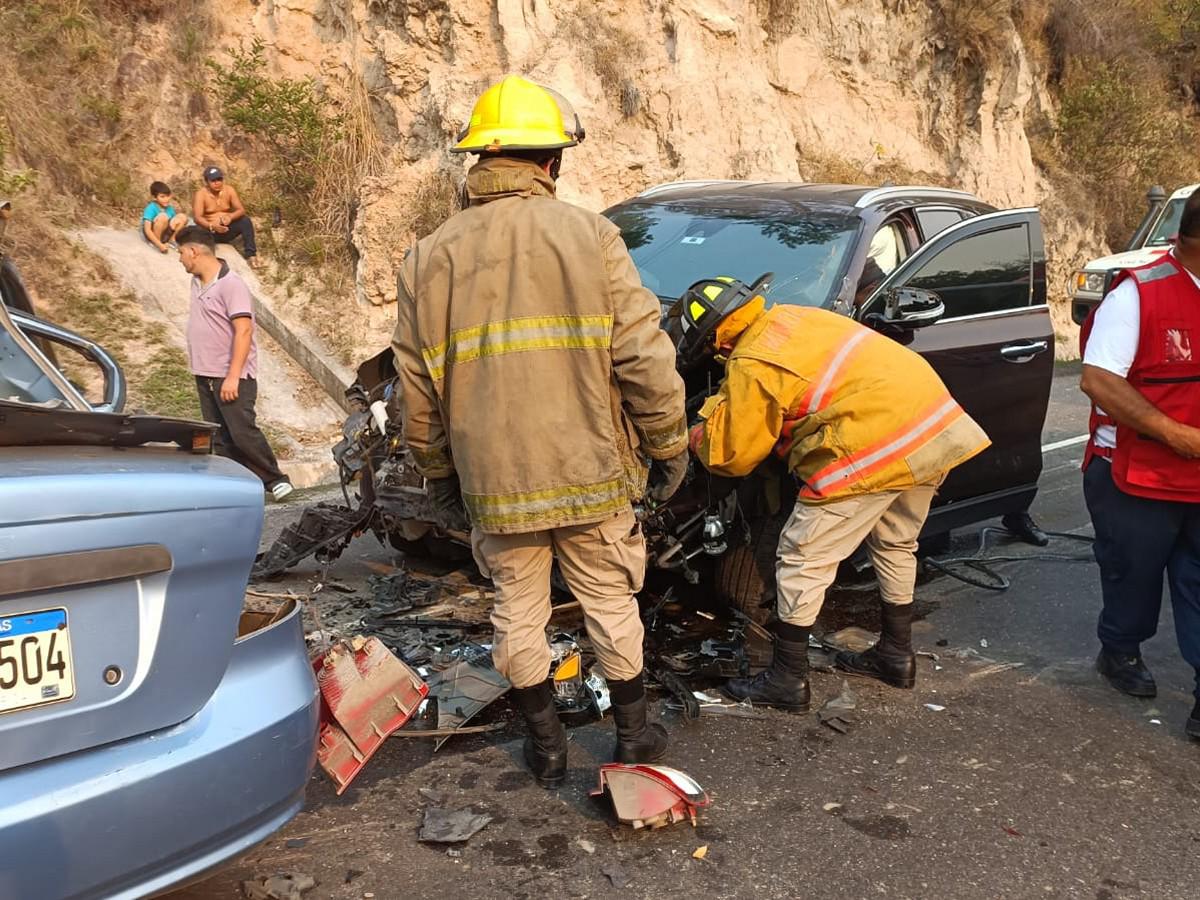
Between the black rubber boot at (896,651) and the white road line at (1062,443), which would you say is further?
the white road line at (1062,443)

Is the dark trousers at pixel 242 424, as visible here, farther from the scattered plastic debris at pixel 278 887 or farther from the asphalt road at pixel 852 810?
the scattered plastic debris at pixel 278 887

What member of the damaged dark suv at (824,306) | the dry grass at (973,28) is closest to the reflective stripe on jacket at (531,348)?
the damaged dark suv at (824,306)

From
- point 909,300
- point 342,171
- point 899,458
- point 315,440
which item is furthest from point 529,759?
point 342,171

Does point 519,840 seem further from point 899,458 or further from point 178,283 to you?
point 178,283

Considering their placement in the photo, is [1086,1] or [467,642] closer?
[467,642]

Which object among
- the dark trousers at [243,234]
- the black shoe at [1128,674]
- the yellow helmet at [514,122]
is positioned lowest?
the black shoe at [1128,674]

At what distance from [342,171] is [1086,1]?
1395cm

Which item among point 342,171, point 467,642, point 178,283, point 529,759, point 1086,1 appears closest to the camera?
point 529,759

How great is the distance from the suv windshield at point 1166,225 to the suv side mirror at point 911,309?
311 inches

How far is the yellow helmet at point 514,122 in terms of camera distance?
2.94m

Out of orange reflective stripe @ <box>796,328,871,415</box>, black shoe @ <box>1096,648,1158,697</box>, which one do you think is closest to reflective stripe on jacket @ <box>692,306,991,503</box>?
orange reflective stripe @ <box>796,328,871,415</box>

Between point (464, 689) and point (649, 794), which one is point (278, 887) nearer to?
point (649, 794)

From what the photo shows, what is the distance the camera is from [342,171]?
12.0 meters

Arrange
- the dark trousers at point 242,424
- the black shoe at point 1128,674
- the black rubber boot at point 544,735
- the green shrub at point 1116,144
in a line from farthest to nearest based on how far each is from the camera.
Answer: the green shrub at point 1116,144 → the dark trousers at point 242,424 → the black shoe at point 1128,674 → the black rubber boot at point 544,735
